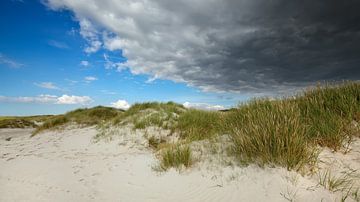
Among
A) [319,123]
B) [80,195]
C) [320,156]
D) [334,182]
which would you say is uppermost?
[319,123]

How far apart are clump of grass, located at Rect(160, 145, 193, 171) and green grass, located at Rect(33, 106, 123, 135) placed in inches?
465

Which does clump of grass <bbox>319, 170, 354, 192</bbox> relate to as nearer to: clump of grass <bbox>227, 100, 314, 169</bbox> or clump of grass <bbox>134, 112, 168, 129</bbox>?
clump of grass <bbox>227, 100, 314, 169</bbox>

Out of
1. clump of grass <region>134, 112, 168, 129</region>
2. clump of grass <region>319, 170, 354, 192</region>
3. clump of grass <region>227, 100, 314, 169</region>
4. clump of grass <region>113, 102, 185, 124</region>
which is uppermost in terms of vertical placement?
clump of grass <region>113, 102, 185, 124</region>

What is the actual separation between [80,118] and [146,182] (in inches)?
571

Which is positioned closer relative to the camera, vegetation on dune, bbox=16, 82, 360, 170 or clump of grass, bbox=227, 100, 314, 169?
clump of grass, bbox=227, 100, 314, 169

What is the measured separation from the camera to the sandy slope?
3.96m

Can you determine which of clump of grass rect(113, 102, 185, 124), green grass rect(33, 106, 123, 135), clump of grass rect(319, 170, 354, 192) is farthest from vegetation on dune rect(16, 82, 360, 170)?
green grass rect(33, 106, 123, 135)

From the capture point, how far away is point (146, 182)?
5.35 meters

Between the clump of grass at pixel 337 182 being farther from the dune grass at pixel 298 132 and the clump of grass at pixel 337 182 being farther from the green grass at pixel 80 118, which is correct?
the green grass at pixel 80 118

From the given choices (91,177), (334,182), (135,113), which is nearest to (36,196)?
(91,177)

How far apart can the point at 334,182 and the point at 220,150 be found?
2572 mm

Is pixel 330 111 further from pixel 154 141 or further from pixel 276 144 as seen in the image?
pixel 154 141

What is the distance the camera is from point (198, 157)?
231 inches

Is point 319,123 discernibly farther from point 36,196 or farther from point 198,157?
point 36,196
